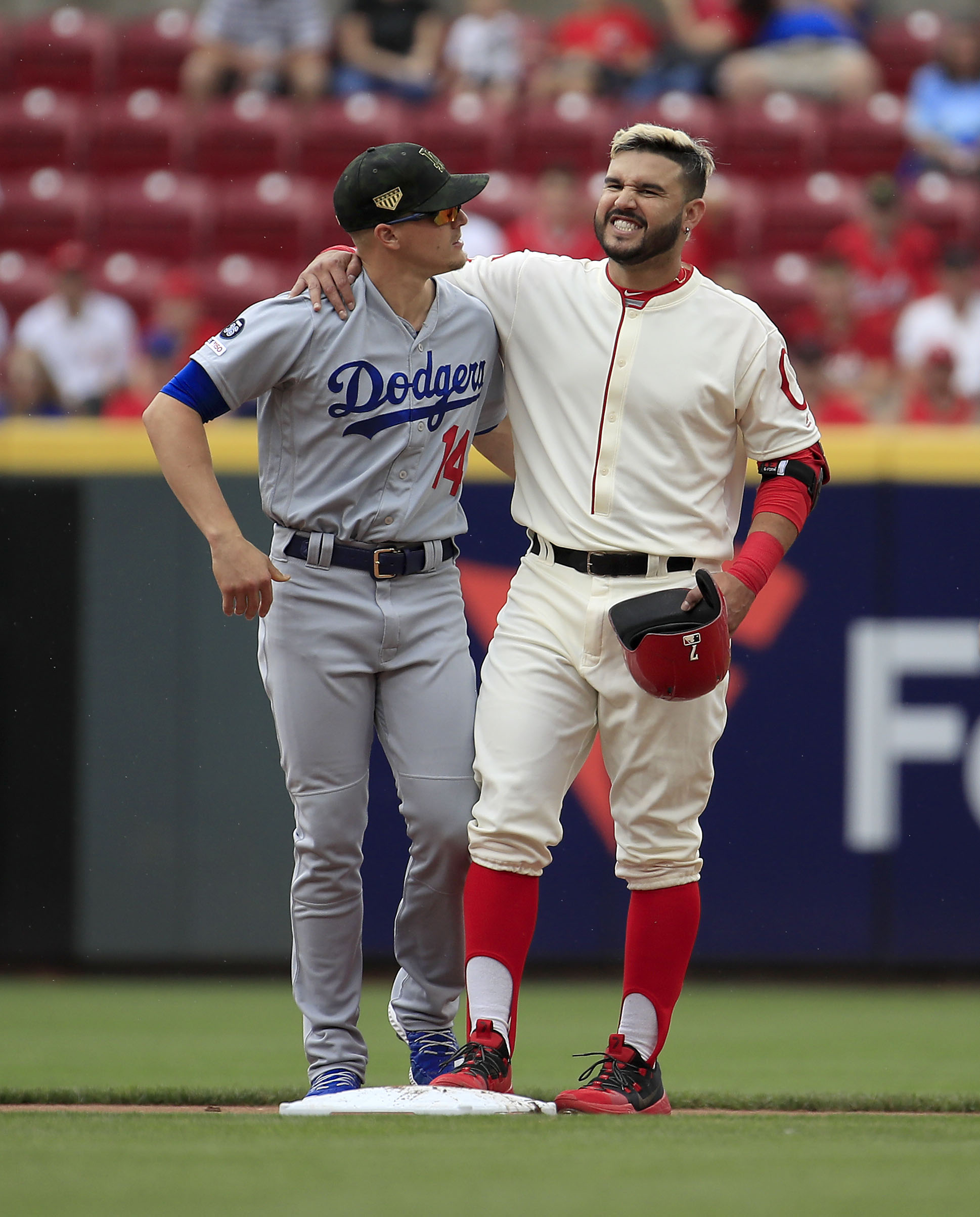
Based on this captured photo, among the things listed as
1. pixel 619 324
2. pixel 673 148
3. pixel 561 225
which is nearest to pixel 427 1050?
pixel 619 324

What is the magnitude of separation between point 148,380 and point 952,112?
504cm

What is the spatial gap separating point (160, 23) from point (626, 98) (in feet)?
9.82

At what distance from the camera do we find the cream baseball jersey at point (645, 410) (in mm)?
3629

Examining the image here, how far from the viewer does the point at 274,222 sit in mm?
9672

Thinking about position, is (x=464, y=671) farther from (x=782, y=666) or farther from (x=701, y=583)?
(x=782, y=666)

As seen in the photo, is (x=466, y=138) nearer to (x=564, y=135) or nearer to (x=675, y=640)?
(x=564, y=135)

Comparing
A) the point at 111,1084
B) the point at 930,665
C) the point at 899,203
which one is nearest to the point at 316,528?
the point at 111,1084

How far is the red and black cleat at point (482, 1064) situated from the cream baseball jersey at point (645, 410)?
0.97 meters

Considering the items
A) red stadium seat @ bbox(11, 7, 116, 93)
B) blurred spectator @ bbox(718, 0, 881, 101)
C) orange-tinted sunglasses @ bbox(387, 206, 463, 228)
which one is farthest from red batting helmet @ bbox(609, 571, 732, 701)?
red stadium seat @ bbox(11, 7, 116, 93)

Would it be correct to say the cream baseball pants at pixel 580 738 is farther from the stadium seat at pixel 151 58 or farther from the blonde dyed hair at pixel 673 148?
the stadium seat at pixel 151 58

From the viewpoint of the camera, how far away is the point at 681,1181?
2.80 metres

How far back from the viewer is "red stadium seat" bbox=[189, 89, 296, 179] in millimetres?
10273

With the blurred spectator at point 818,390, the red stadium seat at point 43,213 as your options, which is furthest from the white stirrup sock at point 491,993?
the red stadium seat at point 43,213

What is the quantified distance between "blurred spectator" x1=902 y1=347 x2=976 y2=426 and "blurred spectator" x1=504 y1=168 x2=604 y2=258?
174 cm
